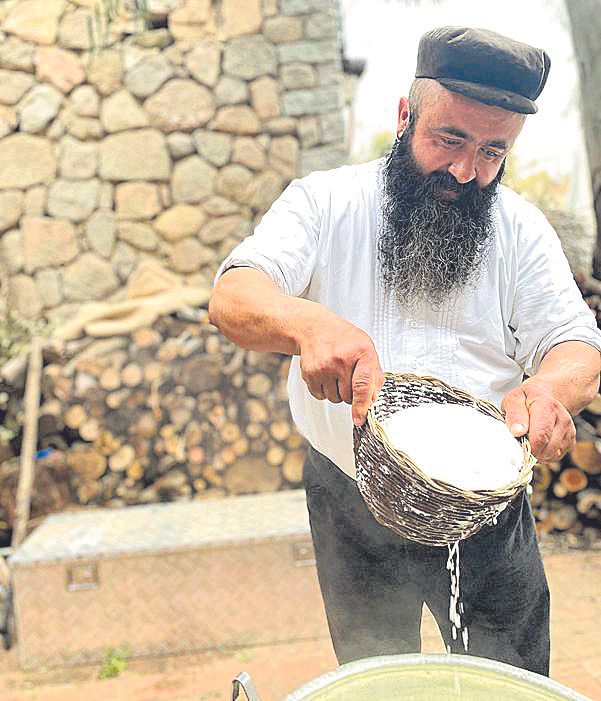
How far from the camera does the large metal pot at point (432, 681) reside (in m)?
1.07

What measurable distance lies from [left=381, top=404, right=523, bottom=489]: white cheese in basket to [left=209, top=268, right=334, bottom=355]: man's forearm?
0.77 ft

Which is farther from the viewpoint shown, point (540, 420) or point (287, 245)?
point (287, 245)

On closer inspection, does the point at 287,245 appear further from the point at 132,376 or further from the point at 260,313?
the point at 132,376

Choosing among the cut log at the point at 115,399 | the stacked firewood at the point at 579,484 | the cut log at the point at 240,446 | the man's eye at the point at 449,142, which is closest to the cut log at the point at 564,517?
the stacked firewood at the point at 579,484

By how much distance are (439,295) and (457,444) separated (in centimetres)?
48

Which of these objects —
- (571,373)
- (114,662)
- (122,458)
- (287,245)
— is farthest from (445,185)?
A: (122,458)

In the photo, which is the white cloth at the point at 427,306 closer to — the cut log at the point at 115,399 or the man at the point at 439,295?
the man at the point at 439,295

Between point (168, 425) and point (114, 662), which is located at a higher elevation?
point (168, 425)

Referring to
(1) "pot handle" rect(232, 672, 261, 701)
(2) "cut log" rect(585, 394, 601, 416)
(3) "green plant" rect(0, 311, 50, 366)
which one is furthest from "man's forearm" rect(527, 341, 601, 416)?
(3) "green plant" rect(0, 311, 50, 366)

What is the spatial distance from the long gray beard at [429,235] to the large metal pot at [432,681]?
0.80m

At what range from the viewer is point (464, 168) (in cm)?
154

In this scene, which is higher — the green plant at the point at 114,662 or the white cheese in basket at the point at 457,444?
the white cheese in basket at the point at 457,444

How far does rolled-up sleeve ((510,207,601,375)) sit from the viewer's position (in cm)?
164

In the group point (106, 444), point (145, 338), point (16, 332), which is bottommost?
point (106, 444)
